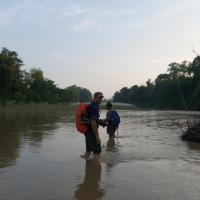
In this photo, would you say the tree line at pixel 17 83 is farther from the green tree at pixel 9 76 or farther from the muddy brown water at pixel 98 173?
the muddy brown water at pixel 98 173

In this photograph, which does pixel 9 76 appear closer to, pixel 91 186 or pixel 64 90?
pixel 64 90

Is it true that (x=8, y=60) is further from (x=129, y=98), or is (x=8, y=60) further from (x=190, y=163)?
(x=129, y=98)

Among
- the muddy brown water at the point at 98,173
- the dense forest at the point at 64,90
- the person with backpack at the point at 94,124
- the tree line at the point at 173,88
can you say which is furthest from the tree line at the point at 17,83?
the person with backpack at the point at 94,124

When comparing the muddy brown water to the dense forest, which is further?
the dense forest

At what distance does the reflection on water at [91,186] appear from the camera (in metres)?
7.07

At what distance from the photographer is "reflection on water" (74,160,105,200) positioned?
707cm

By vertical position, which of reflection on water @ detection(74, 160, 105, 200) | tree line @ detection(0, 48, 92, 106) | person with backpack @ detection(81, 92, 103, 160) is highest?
tree line @ detection(0, 48, 92, 106)

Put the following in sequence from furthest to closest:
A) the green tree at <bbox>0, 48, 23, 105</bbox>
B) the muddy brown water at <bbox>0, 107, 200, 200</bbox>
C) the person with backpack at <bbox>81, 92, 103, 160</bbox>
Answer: the green tree at <bbox>0, 48, 23, 105</bbox> → the person with backpack at <bbox>81, 92, 103, 160</bbox> → the muddy brown water at <bbox>0, 107, 200, 200</bbox>

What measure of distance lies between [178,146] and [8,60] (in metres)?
61.1

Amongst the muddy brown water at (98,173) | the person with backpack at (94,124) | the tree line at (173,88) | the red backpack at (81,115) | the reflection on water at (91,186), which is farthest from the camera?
the tree line at (173,88)

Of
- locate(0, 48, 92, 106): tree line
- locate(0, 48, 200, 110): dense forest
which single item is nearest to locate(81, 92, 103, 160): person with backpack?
locate(0, 48, 200, 110): dense forest

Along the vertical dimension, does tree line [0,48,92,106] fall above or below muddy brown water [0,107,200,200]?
above

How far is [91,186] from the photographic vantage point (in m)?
7.82

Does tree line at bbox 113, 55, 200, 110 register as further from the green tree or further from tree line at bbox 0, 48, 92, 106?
the green tree
